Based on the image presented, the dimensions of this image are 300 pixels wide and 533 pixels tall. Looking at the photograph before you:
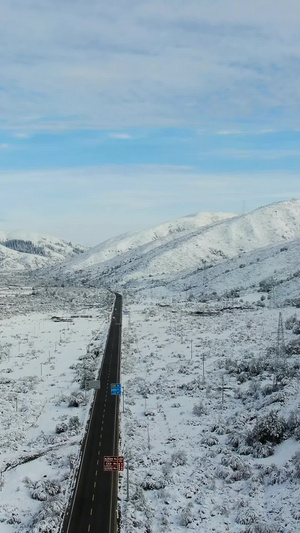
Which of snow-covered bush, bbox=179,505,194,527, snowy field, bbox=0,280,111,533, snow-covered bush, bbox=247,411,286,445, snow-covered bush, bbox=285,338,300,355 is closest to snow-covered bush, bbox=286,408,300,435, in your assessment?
snow-covered bush, bbox=247,411,286,445

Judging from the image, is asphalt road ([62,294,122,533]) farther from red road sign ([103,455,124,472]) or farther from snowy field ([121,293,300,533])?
snowy field ([121,293,300,533])

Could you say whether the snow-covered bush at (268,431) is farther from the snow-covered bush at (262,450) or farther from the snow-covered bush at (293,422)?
the snow-covered bush at (262,450)

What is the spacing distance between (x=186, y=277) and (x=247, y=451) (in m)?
160

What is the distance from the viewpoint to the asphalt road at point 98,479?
96.1ft

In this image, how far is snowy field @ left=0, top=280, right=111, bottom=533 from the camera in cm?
3209

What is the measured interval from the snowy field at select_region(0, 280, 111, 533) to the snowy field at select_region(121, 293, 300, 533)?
213 inches

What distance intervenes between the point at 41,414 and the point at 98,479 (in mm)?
16649

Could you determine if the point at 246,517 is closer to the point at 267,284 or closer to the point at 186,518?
the point at 186,518

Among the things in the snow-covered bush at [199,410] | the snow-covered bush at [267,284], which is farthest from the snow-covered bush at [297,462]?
the snow-covered bush at [267,284]

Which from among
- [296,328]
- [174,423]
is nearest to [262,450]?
[174,423]

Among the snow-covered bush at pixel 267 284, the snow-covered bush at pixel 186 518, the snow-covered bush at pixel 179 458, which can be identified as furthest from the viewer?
the snow-covered bush at pixel 267 284

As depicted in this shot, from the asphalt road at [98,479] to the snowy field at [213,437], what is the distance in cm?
112

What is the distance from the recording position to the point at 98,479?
114ft

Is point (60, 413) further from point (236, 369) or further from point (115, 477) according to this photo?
point (236, 369)
